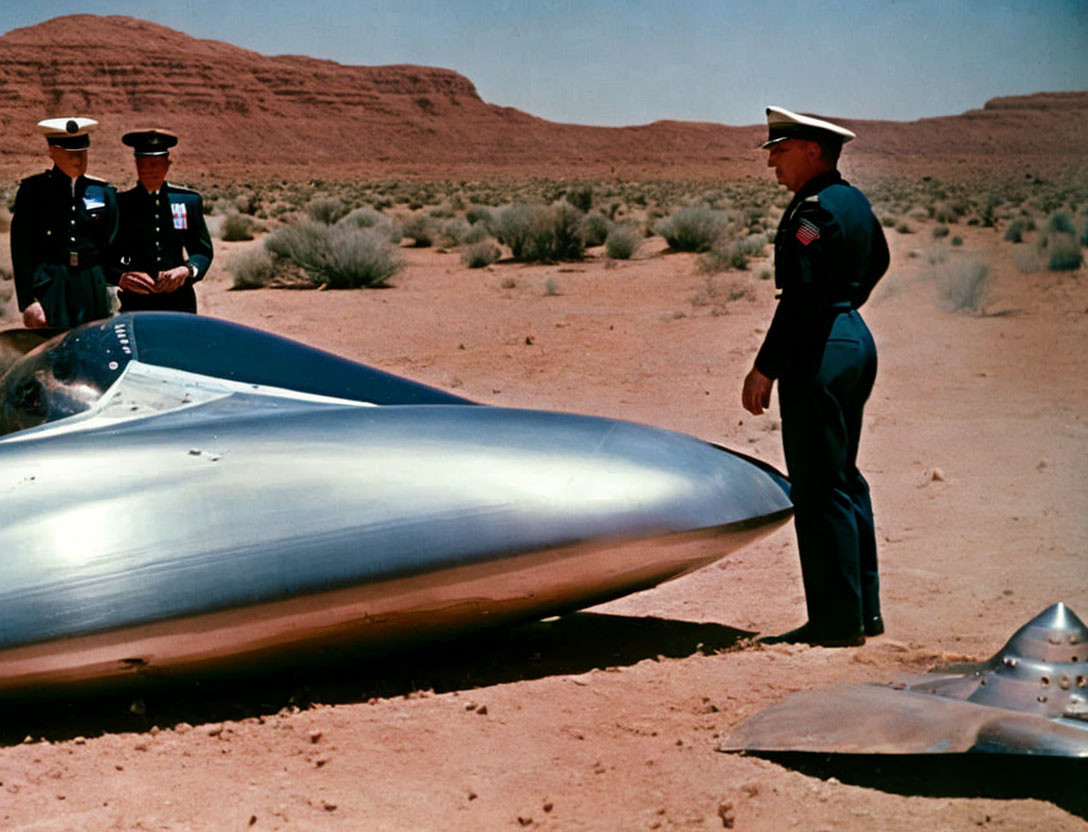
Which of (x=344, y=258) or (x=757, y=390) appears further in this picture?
(x=344, y=258)

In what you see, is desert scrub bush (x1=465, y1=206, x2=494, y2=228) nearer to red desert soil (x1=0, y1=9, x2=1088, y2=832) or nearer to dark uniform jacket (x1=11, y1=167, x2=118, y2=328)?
red desert soil (x1=0, y1=9, x2=1088, y2=832)

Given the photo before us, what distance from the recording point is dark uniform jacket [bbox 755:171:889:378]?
4500 millimetres

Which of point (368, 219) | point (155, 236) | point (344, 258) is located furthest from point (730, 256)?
point (155, 236)

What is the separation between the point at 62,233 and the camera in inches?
260

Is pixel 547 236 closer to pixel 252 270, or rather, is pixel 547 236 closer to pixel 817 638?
pixel 252 270

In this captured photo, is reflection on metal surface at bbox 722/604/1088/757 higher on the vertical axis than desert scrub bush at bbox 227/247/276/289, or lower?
lower

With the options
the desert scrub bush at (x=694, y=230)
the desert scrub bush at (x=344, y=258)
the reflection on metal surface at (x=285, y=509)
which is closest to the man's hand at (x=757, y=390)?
the reflection on metal surface at (x=285, y=509)

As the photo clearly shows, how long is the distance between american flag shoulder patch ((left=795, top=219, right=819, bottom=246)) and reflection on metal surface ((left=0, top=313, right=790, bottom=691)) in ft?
2.71

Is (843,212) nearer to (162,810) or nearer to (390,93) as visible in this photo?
(162,810)

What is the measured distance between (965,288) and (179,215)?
453 inches

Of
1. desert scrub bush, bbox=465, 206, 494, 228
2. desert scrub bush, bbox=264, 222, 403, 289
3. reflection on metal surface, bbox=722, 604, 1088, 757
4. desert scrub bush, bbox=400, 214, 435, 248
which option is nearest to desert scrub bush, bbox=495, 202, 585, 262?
desert scrub bush, bbox=400, 214, 435, 248

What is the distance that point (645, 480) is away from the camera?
4324mm

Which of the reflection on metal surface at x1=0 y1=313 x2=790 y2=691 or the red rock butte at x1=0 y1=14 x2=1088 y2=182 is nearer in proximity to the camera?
the reflection on metal surface at x1=0 y1=313 x2=790 y2=691

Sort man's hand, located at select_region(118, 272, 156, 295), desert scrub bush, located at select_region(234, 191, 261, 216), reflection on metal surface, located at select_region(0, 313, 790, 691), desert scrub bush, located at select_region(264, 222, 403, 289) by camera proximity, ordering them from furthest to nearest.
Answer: desert scrub bush, located at select_region(234, 191, 261, 216) < desert scrub bush, located at select_region(264, 222, 403, 289) < man's hand, located at select_region(118, 272, 156, 295) < reflection on metal surface, located at select_region(0, 313, 790, 691)
